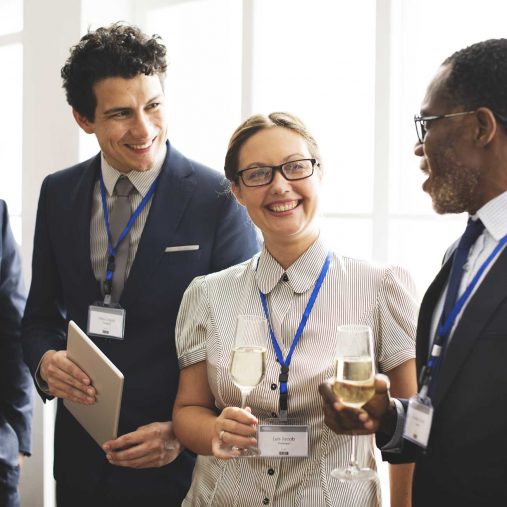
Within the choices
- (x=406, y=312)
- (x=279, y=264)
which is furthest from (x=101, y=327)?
(x=406, y=312)

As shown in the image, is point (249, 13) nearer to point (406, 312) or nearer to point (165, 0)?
point (165, 0)

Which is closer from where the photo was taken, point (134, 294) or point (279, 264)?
point (279, 264)

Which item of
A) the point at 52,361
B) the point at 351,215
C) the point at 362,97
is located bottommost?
the point at 52,361

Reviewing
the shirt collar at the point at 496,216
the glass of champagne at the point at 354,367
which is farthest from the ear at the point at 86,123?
the shirt collar at the point at 496,216

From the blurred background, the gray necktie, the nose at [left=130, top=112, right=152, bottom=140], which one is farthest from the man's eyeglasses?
the blurred background

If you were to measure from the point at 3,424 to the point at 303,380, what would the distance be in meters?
1.43

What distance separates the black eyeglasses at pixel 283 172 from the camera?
206cm

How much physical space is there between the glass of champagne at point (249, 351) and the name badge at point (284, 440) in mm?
55

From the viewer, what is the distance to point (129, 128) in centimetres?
238

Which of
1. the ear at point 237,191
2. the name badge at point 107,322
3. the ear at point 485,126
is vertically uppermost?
the ear at point 485,126

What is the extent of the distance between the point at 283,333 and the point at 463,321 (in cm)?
60

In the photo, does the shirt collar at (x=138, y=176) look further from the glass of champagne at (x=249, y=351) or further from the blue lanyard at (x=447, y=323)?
the blue lanyard at (x=447, y=323)

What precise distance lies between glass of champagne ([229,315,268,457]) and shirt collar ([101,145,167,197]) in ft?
2.71

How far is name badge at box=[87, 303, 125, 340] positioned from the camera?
2.31 meters
